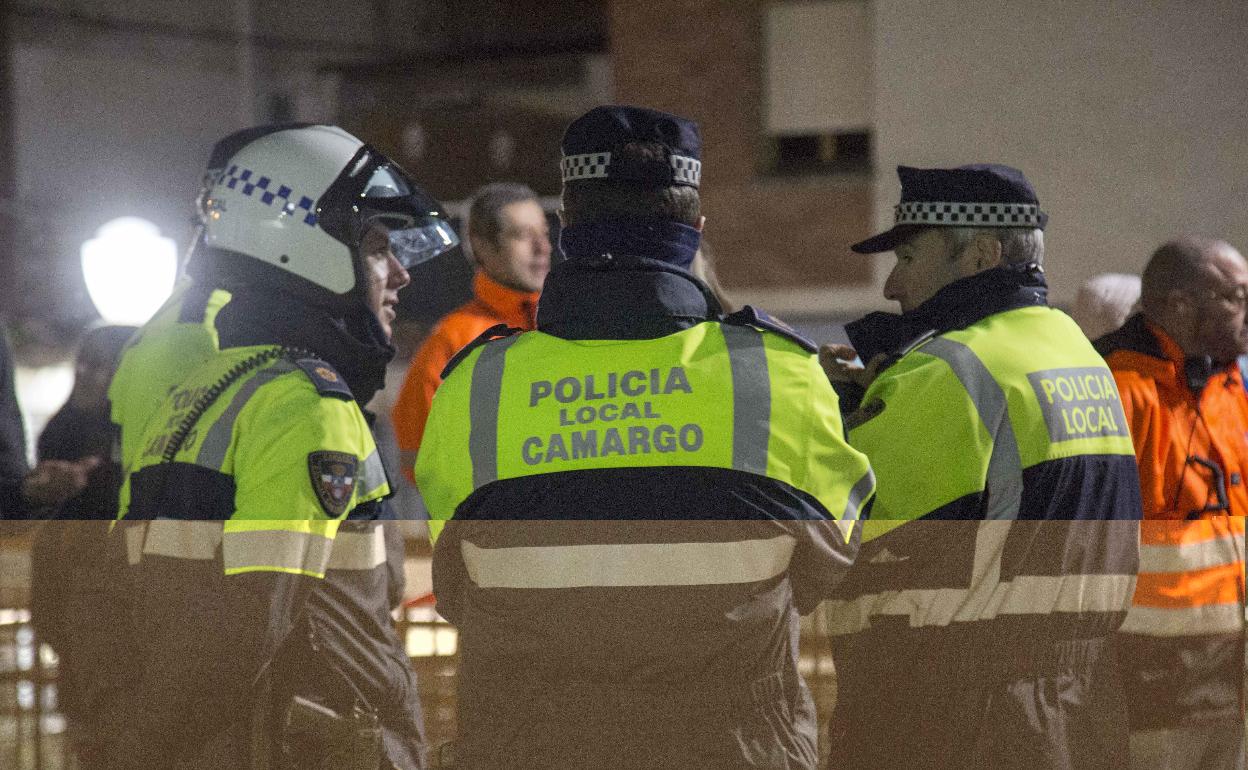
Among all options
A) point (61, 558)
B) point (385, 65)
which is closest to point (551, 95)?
point (385, 65)

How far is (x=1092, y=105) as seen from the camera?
11.7 meters

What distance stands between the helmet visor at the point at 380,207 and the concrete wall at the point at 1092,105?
9.40 metres

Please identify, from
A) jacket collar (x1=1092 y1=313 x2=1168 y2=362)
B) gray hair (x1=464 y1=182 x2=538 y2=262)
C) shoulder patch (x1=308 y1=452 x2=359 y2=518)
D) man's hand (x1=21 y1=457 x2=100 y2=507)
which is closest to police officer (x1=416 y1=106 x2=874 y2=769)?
shoulder patch (x1=308 y1=452 x2=359 y2=518)

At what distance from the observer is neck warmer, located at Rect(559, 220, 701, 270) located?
220cm

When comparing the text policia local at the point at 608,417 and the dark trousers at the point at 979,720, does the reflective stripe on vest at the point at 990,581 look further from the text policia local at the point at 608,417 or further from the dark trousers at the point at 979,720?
the text policia local at the point at 608,417

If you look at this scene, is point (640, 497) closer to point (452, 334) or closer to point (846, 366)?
point (846, 366)

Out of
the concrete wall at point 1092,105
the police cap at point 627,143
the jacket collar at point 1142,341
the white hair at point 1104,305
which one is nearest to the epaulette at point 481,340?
the police cap at point 627,143

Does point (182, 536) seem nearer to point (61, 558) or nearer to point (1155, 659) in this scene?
point (61, 558)

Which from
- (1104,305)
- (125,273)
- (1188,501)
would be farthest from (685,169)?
(125,273)

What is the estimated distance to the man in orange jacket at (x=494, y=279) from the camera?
489cm

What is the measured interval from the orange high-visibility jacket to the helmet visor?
152 cm

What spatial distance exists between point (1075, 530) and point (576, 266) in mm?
1089

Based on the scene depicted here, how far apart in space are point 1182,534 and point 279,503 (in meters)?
2.01

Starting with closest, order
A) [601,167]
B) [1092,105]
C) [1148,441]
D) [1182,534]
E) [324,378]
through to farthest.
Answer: [601,167]
[324,378]
[1182,534]
[1148,441]
[1092,105]
